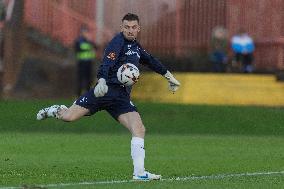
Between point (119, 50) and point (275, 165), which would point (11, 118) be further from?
point (119, 50)

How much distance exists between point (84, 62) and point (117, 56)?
18.0m

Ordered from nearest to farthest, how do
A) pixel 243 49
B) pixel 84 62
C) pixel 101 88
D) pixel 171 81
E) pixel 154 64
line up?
1. pixel 101 88
2. pixel 154 64
3. pixel 171 81
4. pixel 84 62
5. pixel 243 49

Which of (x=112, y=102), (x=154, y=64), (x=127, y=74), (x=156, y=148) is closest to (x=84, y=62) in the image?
(x=156, y=148)

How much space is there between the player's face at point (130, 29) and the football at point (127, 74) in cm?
35

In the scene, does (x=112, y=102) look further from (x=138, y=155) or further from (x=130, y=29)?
(x=130, y=29)

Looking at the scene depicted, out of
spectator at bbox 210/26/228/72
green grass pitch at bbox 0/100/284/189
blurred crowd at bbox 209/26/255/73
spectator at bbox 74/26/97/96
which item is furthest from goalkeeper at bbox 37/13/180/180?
spectator at bbox 210/26/228/72

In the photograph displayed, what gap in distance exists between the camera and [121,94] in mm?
14711

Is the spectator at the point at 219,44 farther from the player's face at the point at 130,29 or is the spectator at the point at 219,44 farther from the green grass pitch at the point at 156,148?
the player's face at the point at 130,29

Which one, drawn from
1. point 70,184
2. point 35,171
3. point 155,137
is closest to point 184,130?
point 155,137

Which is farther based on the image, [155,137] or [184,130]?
[184,130]

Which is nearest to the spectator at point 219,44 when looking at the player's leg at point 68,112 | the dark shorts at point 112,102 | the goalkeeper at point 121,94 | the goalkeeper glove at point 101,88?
the player's leg at point 68,112

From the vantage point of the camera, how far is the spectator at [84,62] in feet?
105

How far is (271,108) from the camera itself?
29.1 metres

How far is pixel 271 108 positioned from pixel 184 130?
4120 millimetres
